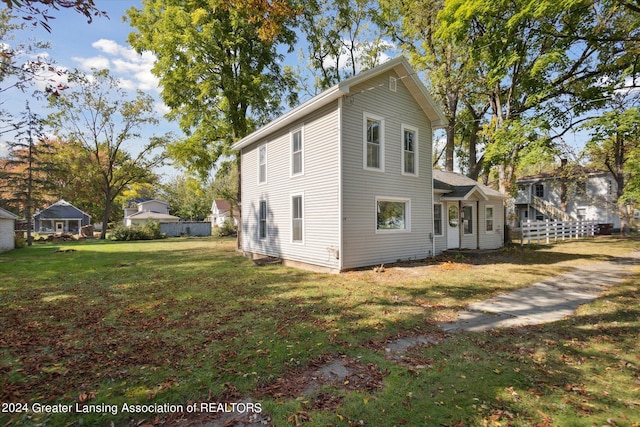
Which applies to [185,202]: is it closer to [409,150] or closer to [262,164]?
[262,164]

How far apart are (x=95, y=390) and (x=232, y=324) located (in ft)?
7.00

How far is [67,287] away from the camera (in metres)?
8.00

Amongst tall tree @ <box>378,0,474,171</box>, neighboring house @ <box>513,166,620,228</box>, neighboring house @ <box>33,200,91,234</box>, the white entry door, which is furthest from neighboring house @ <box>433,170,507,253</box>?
neighboring house @ <box>33,200,91,234</box>

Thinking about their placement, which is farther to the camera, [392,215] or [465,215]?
[465,215]

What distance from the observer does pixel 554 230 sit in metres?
20.6

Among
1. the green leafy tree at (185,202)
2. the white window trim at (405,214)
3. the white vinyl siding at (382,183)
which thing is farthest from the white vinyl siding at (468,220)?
the green leafy tree at (185,202)

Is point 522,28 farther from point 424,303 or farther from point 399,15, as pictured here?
point 424,303

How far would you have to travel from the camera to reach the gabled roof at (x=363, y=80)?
9345 mm

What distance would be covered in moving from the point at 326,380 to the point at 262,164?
38.9ft

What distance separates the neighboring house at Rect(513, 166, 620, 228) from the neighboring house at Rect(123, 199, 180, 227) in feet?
131

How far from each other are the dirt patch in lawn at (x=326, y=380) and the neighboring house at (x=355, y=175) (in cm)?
582

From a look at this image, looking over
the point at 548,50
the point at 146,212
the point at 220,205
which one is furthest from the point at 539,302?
the point at 220,205

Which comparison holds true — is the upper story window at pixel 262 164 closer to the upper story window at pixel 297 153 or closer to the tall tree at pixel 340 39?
the upper story window at pixel 297 153

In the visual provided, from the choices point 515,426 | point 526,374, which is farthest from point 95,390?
point 526,374
